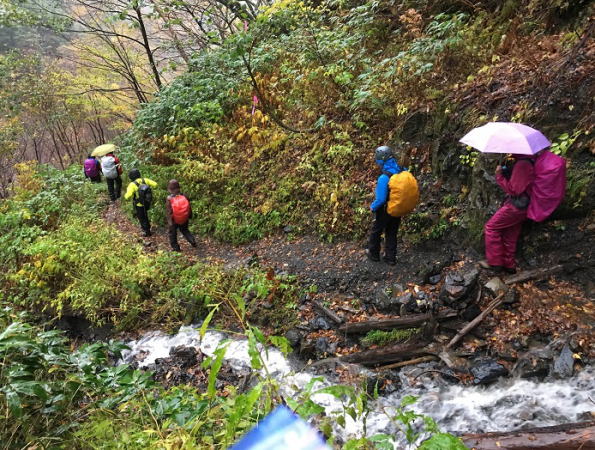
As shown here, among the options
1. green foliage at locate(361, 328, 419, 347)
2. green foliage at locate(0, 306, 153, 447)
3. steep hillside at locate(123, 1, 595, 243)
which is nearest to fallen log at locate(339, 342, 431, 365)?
green foliage at locate(361, 328, 419, 347)

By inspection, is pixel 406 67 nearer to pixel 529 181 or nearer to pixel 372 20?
pixel 372 20

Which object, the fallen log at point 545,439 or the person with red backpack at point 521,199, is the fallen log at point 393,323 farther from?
the fallen log at point 545,439

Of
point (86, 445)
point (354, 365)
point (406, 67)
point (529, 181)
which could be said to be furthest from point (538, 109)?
point (86, 445)

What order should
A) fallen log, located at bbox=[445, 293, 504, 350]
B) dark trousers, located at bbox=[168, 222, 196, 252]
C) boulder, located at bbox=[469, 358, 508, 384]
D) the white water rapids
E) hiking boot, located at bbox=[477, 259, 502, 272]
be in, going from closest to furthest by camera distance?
the white water rapids, boulder, located at bbox=[469, 358, 508, 384], fallen log, located at bbox=[445, 293, 504, 350], hiking boot, located at bbox=[477, 259, 502, 272], dark trousers, located at bbox=[168, 222, 196, 252]

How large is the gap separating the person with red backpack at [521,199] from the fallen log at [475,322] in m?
0.57

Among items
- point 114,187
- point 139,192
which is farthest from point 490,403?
point 114,187

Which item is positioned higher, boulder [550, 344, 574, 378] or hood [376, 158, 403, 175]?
hood [376, 158, 403, 175]

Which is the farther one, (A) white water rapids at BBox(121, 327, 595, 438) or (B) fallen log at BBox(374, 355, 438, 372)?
(B) fallen log at BBox(374, 355, 438, 372)

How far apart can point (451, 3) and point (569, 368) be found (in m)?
8.12

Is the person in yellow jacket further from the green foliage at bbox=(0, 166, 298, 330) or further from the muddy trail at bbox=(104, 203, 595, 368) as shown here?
the muddy trail at bbox=(104, 203, 595, 368)

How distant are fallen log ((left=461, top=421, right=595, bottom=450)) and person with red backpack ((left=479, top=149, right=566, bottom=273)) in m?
2.50

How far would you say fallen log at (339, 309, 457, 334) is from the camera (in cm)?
486

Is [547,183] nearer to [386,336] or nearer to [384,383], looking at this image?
[386,336]

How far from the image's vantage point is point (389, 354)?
483cm
